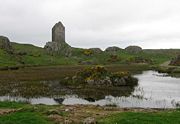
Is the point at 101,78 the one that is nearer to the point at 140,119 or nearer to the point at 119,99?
the point at 119,99

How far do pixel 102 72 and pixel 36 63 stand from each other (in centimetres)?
9033

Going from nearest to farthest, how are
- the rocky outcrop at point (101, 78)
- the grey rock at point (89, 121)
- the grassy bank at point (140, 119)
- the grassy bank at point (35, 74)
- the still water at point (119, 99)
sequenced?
1. the grassy bank at point (140, 119)
2. the grey rock at point (89, 121)
3. the still water at point (119, 99)
4. the rocky outcrop at point (101, 78)
5. the grassy bank at point (35, 74)

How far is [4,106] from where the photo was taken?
38.1m

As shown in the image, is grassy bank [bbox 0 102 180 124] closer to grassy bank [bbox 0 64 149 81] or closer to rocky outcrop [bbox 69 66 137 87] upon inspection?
rocky outcrop [bbox 69 66 137 87]

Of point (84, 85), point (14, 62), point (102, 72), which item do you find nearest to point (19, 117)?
point (84, 85)

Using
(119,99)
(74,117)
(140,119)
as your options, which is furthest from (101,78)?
(140,119)

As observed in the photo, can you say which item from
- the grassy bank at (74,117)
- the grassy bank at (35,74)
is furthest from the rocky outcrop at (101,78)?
the grassy bank at (74,117)

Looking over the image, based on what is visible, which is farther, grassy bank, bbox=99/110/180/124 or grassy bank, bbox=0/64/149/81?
grassy bank, bbox=0/64/149/81

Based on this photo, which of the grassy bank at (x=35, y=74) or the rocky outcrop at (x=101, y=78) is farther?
the grassy bank at (x=35, y=74)

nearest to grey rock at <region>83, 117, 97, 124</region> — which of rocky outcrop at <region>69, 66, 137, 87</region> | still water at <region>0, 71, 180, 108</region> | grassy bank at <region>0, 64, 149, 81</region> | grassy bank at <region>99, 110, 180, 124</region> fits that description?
grassy bank at <region>99, 110, 180, 124</region>

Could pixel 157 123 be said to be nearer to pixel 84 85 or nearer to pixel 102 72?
pixel 84 85

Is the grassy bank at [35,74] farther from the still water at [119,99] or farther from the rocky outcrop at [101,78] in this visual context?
the still water at [119,99]

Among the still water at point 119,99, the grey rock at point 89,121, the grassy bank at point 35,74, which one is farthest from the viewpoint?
the grassy bank at point 35,74

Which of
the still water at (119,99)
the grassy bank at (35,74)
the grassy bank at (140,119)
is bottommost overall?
the still water at (119,99)
